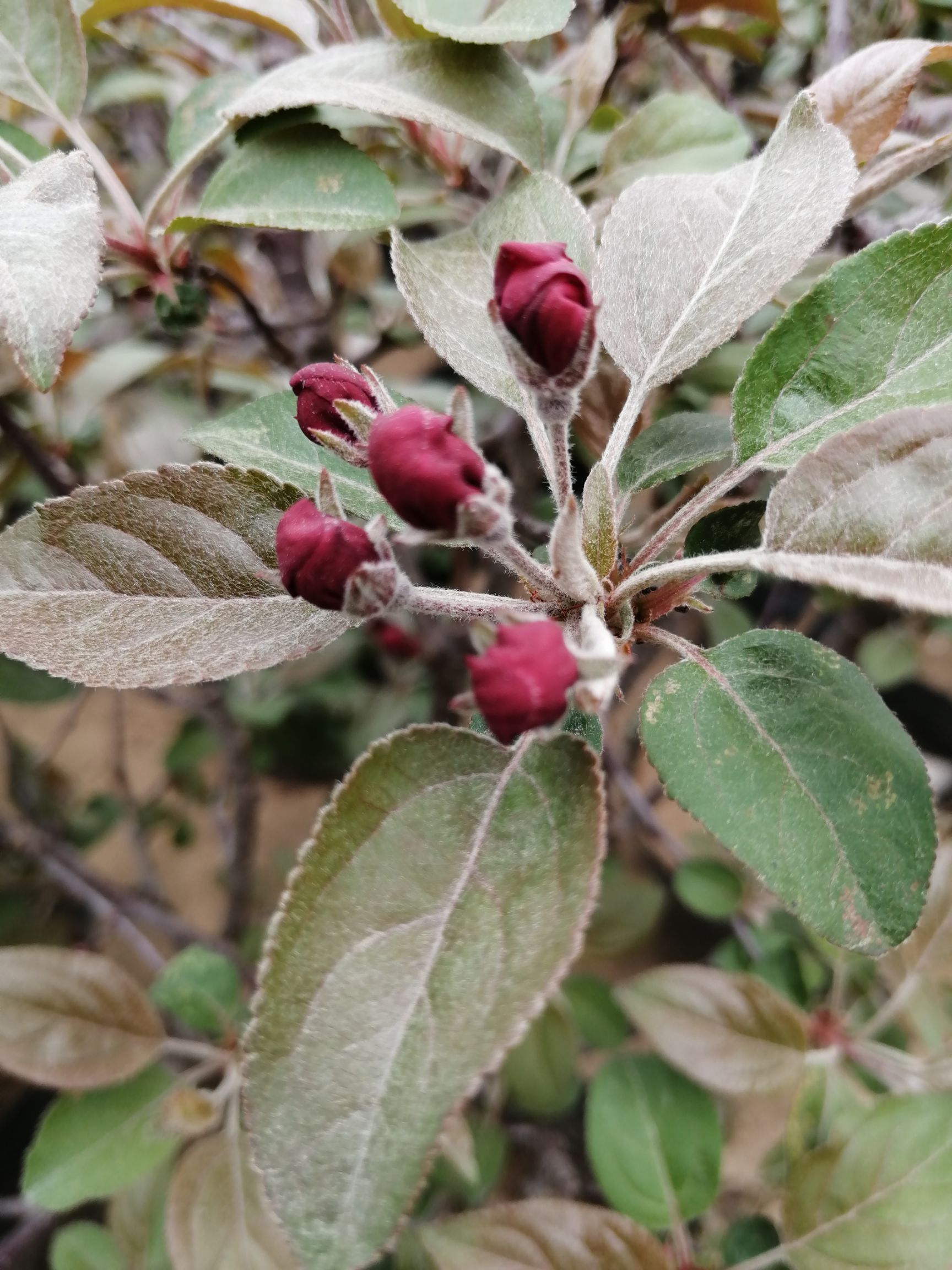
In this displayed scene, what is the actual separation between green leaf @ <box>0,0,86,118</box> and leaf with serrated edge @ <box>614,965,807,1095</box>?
0.98 meters

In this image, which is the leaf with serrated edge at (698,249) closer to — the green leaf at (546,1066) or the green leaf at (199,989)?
the green leaf at (199,989)

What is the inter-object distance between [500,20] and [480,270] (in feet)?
0.54

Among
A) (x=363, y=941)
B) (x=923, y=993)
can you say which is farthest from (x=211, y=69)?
(x=923, y=993)

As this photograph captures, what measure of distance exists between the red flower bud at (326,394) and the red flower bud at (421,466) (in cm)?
9

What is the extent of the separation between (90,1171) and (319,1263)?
1.97 feet

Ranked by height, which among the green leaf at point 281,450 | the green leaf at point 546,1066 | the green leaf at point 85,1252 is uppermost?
the green leaf at point 281,450

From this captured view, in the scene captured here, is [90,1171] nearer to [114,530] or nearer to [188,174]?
[114,530]

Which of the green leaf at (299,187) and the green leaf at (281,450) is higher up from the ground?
the green leaf at (299,187)

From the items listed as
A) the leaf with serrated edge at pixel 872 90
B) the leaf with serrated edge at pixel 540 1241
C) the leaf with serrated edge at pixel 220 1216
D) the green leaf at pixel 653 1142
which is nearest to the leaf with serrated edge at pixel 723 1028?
the green leaf at pixel 653 1142

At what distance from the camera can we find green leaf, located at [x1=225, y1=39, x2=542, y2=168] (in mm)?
529

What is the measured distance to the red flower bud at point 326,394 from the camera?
0.43m

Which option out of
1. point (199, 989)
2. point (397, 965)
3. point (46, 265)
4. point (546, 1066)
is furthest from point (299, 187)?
point (546, 1066)

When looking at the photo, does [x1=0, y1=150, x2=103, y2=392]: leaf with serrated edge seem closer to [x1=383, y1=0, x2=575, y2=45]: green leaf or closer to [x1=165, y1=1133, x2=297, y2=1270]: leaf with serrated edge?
[x1=383, y1=0, x2=575, y2=45]: green leaf

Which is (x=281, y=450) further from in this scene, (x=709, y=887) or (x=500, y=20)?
(x=709, y=887)
